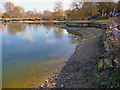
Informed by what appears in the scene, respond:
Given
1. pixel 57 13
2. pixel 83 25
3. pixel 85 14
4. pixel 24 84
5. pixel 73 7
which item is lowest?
pixel 24 84

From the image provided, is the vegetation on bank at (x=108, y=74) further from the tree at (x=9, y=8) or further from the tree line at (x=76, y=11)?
the tree at (x=9, y=8)

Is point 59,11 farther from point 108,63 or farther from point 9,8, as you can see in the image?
point 108,63

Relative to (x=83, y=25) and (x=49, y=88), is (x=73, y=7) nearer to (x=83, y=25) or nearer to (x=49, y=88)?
(x=83, y=25)

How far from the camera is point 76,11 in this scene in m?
27.8

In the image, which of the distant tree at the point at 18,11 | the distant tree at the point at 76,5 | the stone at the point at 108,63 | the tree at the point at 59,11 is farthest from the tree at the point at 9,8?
the stone at the point at 108,63

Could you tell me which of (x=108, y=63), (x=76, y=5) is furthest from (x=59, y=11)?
(x=108, y=63)

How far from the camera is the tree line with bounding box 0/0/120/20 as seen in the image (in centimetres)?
2581

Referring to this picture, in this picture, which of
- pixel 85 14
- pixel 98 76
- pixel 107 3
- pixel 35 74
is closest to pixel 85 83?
pixel 98 76

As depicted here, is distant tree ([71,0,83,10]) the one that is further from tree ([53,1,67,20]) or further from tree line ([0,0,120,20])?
tree ([53,1,67,20])

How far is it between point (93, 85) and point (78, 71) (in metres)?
1.23

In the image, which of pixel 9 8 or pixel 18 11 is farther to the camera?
pixel 18 11

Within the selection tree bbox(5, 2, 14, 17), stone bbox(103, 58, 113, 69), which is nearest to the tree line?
tree bbox(5, 2, 14, 17)

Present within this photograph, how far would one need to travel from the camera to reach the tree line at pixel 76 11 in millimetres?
25812

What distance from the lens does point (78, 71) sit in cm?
451
